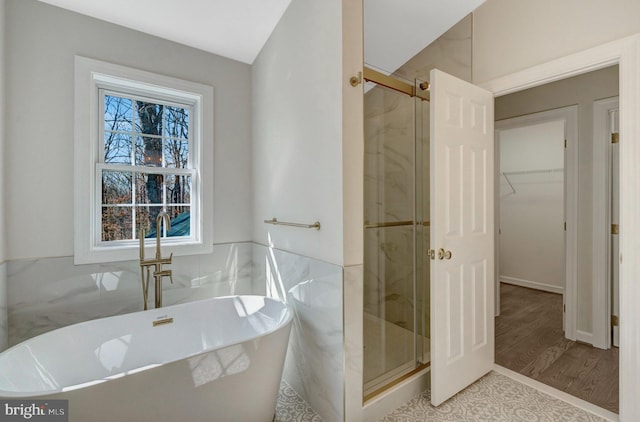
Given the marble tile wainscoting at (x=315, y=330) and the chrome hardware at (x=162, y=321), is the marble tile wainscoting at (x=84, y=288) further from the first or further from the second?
the marble tile wainscoting at (x=315, y=330)

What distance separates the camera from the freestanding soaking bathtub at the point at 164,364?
1.29 metres

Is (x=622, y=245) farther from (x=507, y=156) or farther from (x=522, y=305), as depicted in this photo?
(x=507, y=156)

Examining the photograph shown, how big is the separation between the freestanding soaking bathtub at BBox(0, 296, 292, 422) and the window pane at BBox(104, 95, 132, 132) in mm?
1434

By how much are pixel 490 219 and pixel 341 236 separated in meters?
1.27

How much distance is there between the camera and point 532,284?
179 inches

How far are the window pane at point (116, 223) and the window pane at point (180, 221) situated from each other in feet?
0.96

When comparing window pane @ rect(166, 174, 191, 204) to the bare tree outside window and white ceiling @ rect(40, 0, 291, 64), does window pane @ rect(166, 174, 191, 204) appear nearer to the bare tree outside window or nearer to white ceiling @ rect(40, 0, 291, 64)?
the bare tree outside window

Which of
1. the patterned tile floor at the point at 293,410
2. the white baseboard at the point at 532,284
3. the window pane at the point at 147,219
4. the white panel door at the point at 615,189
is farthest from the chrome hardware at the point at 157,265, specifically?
the white baseboard at the point at 532,284

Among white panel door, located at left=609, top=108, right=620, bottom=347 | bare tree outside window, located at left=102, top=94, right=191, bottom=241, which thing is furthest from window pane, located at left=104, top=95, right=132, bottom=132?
white panel door, located at left=609, top=108, right=620, bottom=347

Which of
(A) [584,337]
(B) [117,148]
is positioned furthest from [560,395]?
(B) [117,148]

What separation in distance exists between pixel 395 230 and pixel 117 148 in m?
2.20

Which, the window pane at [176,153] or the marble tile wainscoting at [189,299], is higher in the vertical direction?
the window pane at [176,153]

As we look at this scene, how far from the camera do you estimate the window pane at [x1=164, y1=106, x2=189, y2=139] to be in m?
2.57

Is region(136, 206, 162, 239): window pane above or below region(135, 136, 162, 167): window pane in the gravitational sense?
below
